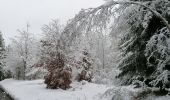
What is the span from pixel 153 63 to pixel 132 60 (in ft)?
3.25

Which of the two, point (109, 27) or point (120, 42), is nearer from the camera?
point (109, 27)

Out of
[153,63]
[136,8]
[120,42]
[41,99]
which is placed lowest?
[41,99]

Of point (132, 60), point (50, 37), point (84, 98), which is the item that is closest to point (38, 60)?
point (50, 37)

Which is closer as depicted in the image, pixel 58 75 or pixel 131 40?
pixel 131 40

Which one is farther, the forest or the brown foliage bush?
the brown foliage bush

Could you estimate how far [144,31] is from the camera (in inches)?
557

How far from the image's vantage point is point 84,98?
1811cm

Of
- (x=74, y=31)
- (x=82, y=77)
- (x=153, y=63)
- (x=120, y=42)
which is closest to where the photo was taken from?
(x=74, y=31)

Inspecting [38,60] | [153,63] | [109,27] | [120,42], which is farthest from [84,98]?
[38,60]

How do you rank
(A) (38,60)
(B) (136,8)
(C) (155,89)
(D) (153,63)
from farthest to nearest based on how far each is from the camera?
(A) (38,60)
(C) (155,89)
(D) (153,63)
(B) (136,8)

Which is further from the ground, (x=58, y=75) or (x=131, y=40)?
(x=131, y=40)

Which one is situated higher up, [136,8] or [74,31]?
[136,8]

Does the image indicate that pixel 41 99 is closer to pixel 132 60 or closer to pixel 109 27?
pixel 132 60

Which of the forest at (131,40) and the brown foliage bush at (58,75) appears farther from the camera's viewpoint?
the brown foliage bush at (58,75)
